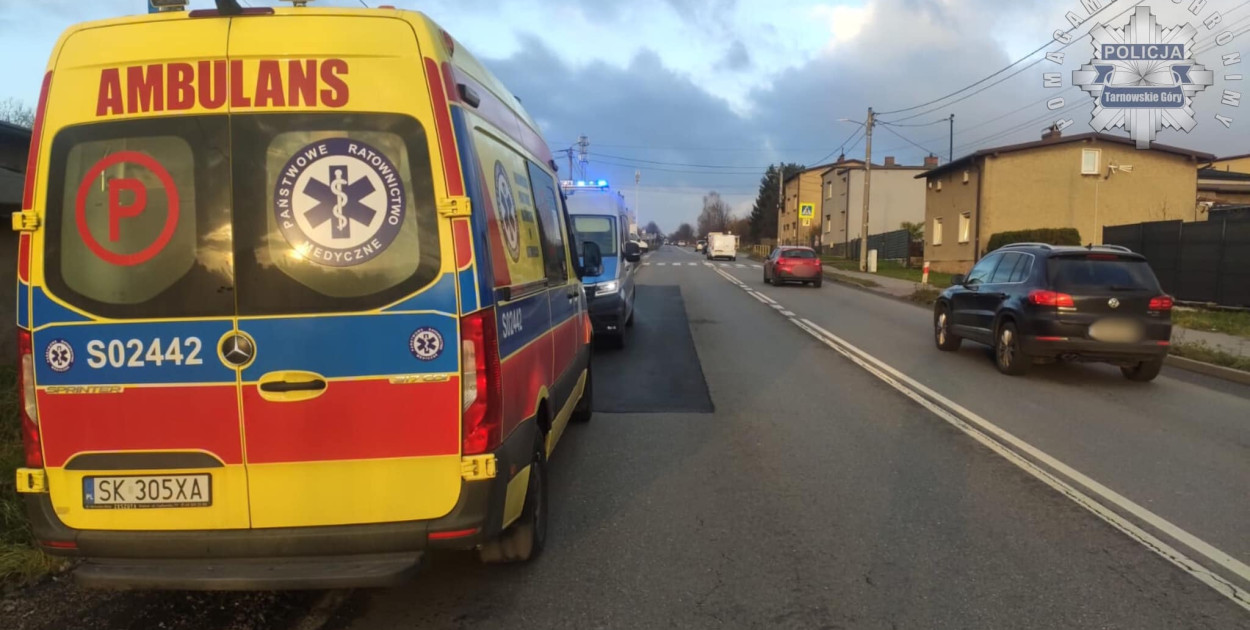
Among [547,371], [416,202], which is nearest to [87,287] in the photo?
[416,202]

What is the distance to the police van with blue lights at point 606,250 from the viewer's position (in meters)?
11.4

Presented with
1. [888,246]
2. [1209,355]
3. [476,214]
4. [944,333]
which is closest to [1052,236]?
[1209,355]

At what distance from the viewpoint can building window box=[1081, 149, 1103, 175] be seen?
108ft

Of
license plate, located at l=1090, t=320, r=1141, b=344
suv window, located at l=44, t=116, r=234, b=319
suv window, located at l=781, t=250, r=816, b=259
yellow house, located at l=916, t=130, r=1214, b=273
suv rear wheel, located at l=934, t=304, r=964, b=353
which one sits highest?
yellow house, located at l=916, t=130, r=1214, b=273

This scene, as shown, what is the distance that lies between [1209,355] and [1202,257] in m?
8.42

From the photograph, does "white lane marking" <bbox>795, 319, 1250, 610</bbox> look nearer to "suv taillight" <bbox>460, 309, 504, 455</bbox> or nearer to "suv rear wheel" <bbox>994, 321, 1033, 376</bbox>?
"suv rear wheel" <bbox>994, 321, 1033, 376</bbox>

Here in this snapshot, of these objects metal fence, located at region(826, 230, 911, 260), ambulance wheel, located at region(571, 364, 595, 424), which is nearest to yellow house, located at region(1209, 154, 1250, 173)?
metal fence, located at region(826, 230, 911, 260)

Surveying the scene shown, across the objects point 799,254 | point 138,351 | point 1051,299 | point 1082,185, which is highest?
point 1082,185

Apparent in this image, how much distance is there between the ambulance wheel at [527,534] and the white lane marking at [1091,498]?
10.9 feet

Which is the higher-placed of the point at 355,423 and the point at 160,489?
the point at 355,423

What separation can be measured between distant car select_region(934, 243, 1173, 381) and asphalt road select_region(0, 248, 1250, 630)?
1.51 ft

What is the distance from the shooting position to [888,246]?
160 feet

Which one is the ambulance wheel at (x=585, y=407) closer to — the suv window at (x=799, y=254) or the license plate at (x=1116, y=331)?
the license plate at (x=1116, y=331)

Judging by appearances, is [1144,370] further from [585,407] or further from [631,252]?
[631,252]
